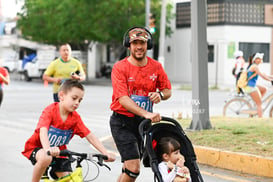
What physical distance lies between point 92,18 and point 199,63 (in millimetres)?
28027

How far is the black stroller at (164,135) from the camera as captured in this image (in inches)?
215

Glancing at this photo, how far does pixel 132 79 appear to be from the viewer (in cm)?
593

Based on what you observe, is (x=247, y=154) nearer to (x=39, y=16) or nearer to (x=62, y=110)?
(x=62, y=110)

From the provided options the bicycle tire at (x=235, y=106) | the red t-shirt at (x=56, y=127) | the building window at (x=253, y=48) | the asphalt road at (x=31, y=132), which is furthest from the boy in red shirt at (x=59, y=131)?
the building window at (x=253, y=48)

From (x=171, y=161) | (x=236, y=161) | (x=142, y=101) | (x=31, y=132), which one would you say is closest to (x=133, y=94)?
(x=142, y=101)

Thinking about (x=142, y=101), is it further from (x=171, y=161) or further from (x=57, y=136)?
(x=57, y=136)

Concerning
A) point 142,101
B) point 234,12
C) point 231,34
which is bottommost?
point 142,101

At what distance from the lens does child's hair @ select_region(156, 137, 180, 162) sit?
5.50 metres

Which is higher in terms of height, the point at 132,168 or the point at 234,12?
the point at 234,12

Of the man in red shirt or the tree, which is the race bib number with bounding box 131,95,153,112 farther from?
the tree

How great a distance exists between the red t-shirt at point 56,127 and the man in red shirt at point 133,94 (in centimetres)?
61

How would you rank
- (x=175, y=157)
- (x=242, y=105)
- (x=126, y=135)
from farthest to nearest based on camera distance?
(x=242, y=105), (x=126, y=135), (x=175, y=157)

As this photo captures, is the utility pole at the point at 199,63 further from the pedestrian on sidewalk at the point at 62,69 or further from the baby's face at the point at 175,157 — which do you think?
the baby's face at the point at 175,157

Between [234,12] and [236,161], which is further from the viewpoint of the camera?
[234,12]
